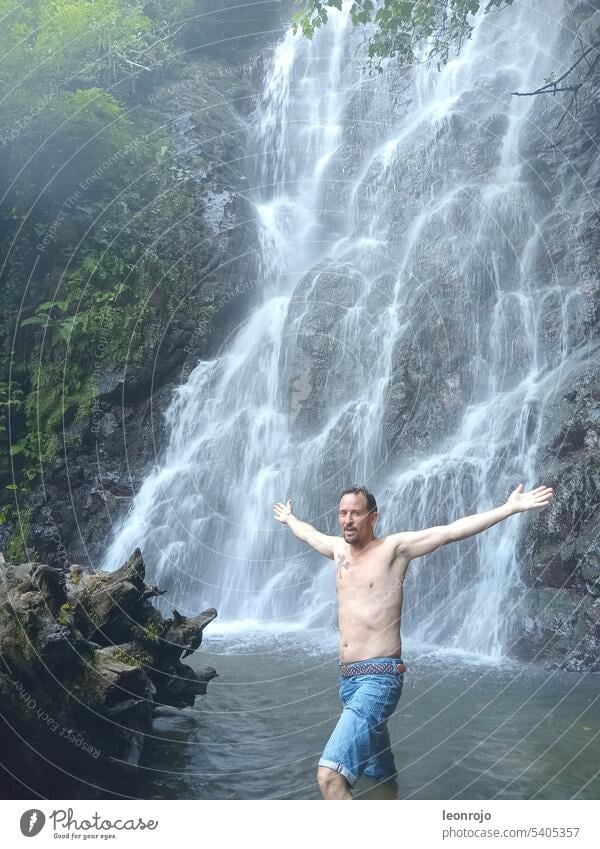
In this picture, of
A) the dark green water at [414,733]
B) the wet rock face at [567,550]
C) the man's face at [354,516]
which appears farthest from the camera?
the wet rock face at [567,550]

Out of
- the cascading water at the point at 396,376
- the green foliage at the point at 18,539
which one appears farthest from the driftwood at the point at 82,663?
the green foliage at the point at 18,539

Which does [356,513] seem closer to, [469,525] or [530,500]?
[469,525]

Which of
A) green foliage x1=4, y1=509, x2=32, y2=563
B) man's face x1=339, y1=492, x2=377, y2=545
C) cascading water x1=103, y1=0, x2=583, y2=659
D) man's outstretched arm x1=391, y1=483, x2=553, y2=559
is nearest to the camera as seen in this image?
man's outstretched arm x1=391, y1=483, x2=553, y2=559

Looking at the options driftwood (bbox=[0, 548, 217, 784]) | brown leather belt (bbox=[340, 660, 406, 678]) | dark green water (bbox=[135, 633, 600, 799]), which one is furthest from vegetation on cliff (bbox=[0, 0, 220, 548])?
brown leather belt (bbox=[340, 660, 406, 678])

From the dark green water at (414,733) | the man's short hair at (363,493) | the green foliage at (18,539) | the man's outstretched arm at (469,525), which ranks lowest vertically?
the dark green water at (414,733)

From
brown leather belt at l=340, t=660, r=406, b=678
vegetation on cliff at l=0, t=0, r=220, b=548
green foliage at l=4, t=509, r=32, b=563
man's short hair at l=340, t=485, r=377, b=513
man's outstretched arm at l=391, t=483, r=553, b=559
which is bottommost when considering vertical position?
brown leather belt at l=340, t=660, r=406, b=678

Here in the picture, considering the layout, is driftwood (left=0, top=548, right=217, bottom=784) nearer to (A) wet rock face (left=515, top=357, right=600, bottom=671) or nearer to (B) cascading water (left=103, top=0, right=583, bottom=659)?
(B) cascading water (left=103, top=0, right=583, bottom=659)

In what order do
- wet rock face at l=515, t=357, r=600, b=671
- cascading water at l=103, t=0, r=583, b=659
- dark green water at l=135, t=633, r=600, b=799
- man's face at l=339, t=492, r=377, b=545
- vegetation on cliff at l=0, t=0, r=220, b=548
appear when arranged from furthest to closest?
1. vegetation on cliff at l=0, t=0, r=220, b=548
2. cascading water at l=103, t=0, r=583, b=659
3. wet rock face at l=515, t=357, r=600, b=671
4. dark green water at l=135, t=633, r=600, b=799
5. man's face at l=339, t=492, r=377, b=545

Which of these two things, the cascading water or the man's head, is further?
the cascading water

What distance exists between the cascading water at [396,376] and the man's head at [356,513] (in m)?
5.25

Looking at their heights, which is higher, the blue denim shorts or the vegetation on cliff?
the vegetation on cliff

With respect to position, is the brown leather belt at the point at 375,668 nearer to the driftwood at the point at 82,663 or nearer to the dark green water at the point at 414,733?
the dark green water at the point at 414,733

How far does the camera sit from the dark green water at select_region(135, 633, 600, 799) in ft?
14.5

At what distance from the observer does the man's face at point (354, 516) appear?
11.9 ft
